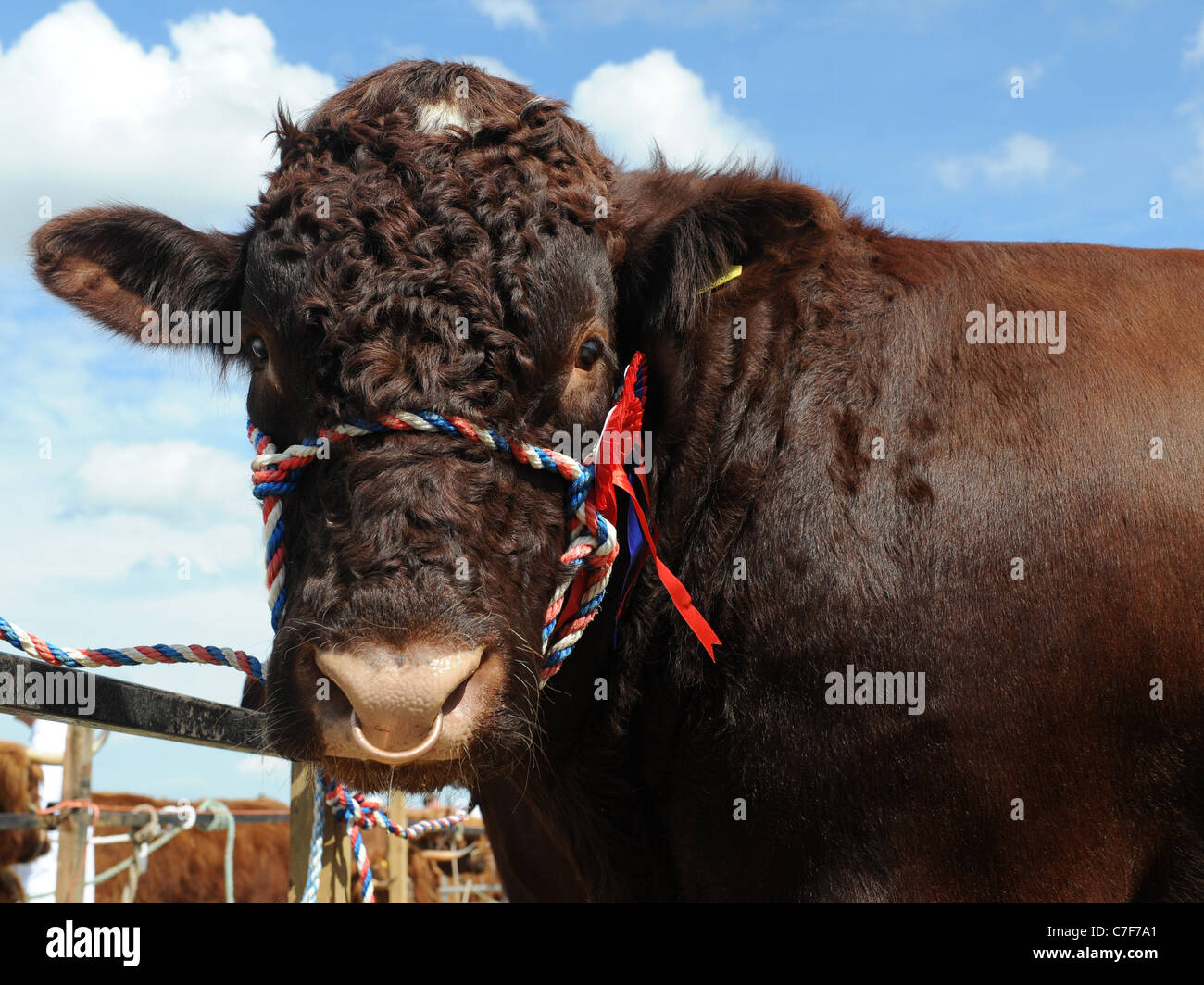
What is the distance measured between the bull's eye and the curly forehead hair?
25cm

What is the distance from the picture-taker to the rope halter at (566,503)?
2.77 metres

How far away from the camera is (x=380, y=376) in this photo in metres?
2.69

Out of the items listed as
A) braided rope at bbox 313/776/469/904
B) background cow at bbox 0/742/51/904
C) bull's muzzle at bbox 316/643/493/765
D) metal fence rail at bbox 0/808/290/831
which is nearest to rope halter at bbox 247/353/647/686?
bull's muzzle at bbox 316/643/493/765

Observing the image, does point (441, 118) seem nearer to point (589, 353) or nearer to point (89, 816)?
point (589, 353)

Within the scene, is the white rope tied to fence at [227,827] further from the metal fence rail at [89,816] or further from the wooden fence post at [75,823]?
the wooden fence post at [75,823]

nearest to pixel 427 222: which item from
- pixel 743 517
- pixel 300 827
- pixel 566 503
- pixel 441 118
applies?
pixel 441 118

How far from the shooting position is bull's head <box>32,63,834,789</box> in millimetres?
2465

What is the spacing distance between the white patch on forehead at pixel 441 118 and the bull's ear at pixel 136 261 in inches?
33.1

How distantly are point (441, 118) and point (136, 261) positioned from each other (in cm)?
125

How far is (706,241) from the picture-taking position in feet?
10.8

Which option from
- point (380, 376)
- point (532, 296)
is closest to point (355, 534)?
point (380, 376)

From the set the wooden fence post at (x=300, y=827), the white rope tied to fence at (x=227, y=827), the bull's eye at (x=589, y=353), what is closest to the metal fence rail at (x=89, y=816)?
the white rope tied to fence at (x=227, y=827)
